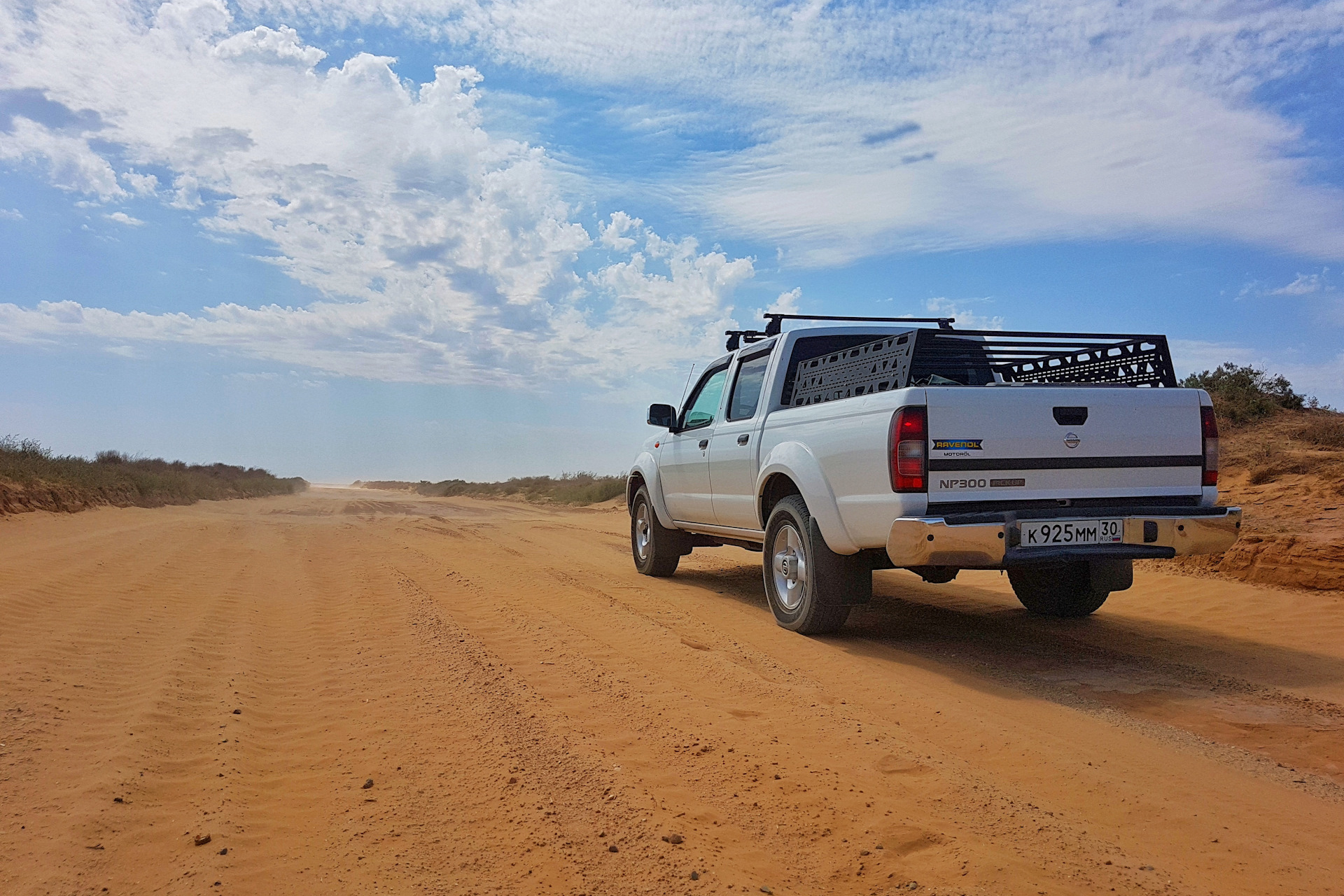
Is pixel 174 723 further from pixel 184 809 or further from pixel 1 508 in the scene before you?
pixel 1 508

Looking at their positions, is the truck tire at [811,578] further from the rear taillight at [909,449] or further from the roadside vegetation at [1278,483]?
the roadside vegetation at [1278,483]

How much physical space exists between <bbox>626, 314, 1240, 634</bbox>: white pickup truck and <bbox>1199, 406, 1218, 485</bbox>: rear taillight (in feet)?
0.04

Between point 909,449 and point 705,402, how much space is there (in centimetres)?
379

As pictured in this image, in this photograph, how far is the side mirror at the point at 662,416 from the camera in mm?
8602

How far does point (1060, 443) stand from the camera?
4.96m

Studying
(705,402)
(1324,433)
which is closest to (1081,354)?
(705,402)

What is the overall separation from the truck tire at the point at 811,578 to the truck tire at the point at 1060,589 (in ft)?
5.33

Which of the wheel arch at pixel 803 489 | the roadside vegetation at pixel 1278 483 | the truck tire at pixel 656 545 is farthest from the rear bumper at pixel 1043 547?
the truck tire at pixel 656 545

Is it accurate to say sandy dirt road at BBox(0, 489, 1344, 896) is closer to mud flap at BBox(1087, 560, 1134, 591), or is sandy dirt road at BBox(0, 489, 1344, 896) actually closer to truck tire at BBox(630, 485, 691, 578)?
mud flap at BBox(1087, 560, 1134, 591)

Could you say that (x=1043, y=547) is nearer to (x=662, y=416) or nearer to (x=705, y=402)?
(x=705, y=402)

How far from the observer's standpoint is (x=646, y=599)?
23.8ft

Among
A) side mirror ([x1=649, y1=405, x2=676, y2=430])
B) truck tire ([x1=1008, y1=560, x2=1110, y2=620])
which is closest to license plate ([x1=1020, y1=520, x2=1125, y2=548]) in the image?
truck tire ([x1=1008, y1=560, x2=1110, y2=620])

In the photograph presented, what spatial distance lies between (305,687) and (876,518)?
3241 millimetres

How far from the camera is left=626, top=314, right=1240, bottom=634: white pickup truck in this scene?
4.77 metres
